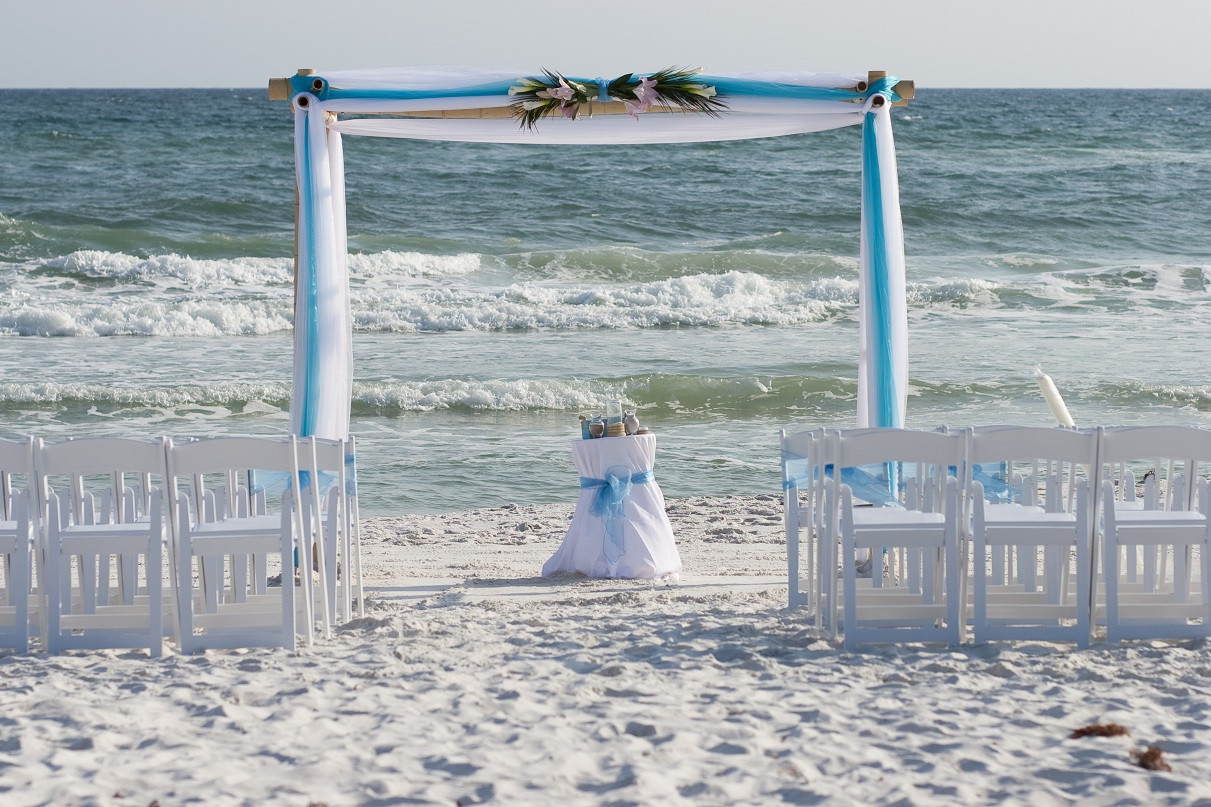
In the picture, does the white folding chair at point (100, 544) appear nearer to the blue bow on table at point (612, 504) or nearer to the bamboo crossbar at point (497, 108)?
the blue bow on table at point (612, 504)

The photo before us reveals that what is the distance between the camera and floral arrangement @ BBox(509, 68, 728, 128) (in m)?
5.70

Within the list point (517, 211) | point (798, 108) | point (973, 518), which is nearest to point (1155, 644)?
point (973, 518)

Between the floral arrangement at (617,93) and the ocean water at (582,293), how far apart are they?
2.75 m

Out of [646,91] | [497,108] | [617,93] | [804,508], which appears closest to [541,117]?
[497,108]

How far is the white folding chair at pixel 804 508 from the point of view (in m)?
4.42

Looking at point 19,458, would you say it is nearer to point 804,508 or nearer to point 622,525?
point 622,525

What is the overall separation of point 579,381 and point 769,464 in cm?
324

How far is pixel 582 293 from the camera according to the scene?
1658 cm

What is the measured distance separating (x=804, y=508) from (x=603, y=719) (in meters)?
1.72

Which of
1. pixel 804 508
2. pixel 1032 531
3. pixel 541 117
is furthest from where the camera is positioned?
pixel 541 117

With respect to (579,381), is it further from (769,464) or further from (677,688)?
(677,688)

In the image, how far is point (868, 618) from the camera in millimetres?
4254

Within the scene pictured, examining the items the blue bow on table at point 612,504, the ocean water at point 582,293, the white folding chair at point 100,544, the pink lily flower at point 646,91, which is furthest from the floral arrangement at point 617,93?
the ocean water at point 582,293

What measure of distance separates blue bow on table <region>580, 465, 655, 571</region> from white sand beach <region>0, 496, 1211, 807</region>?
0.87m
